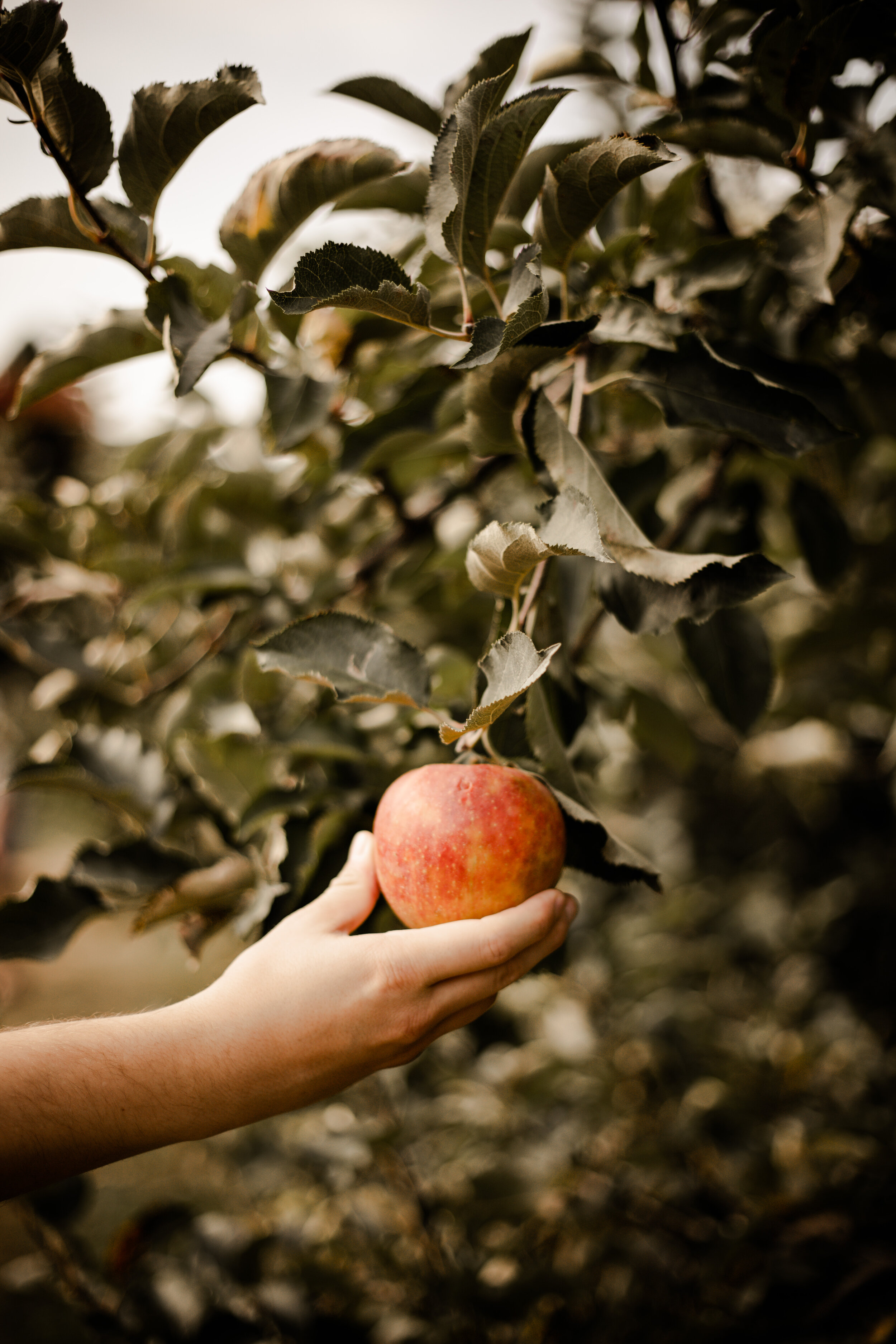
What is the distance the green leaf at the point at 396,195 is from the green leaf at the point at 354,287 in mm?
262

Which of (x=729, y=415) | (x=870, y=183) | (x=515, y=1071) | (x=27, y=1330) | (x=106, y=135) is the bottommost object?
(x=27, y=1330)

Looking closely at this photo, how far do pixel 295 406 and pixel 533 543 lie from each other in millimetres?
422

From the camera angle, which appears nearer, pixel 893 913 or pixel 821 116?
pixel 821 116

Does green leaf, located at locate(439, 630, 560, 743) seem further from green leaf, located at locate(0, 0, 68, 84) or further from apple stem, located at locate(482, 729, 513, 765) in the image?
green leaf, located at locate(0, 0, 68, 84)

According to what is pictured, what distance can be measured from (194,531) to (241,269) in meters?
0.50

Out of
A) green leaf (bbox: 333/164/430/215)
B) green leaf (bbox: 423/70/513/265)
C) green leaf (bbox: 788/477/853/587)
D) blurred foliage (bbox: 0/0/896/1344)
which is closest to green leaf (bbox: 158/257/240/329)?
blurred foliage (bbox: 0/0/896/1344)

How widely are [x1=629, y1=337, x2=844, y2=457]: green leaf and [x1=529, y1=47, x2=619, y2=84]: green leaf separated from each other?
0.40 metres

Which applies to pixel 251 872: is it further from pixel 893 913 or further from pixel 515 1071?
pixel 893 913

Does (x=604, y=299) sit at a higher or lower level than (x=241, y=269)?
lower

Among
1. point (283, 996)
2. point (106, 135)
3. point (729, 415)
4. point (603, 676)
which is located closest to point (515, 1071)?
point (603, 676)

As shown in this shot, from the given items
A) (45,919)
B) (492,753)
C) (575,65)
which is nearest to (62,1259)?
(45,919)

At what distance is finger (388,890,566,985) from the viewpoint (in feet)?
1.69

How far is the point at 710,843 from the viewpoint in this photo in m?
2.67

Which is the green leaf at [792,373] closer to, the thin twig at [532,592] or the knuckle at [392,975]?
the thin twig at [532,592]
